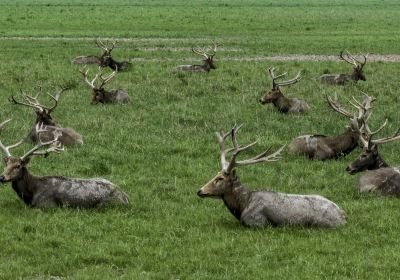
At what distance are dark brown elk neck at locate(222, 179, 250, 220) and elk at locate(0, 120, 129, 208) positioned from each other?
1.73 m

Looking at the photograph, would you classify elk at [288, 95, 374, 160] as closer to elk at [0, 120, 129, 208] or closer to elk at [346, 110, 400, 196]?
elk at [346, 110, 400, 196]

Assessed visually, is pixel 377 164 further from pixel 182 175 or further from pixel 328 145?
pixel 182 175

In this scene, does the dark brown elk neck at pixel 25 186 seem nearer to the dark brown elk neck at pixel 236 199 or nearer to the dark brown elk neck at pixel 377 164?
the dark brown elk neck at pixel 236 199

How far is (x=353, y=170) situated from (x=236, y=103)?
7.32 m

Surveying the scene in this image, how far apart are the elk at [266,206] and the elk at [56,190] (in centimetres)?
171

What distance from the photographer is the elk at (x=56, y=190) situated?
463 inches

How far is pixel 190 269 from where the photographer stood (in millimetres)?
9211

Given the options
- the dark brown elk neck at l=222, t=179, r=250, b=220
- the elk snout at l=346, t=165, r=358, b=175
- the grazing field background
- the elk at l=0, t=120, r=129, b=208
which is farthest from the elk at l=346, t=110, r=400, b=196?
the elk at l=0, t=120, r=129, b=208

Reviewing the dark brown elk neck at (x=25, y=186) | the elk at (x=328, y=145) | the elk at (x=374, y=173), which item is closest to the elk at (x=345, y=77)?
the elk at (x=328, y=145)

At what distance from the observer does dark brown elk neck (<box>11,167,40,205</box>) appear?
39.2ft

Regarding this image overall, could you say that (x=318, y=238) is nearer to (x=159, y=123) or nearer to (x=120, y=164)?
(x=120, y=164)

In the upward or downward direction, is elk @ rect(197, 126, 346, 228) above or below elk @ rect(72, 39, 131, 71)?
above

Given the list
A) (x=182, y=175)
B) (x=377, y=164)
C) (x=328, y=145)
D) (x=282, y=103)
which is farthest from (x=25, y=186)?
(x=282, y=103)

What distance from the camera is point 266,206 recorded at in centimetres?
1090
